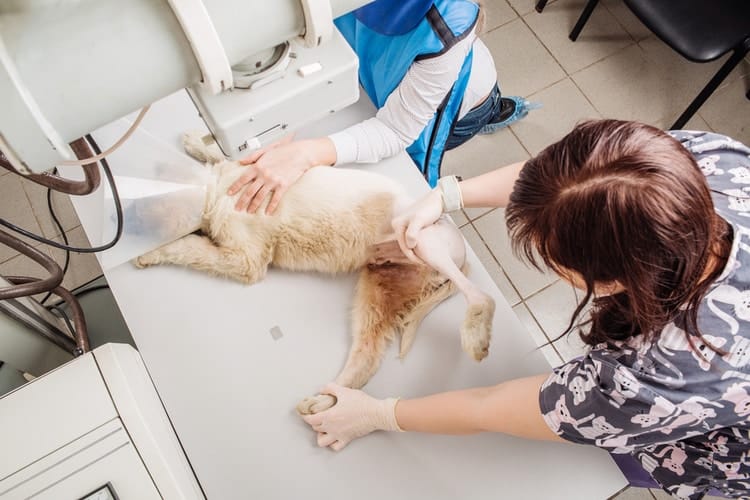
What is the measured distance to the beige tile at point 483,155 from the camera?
81.6 inches

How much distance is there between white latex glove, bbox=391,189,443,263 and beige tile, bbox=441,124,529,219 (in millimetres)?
983

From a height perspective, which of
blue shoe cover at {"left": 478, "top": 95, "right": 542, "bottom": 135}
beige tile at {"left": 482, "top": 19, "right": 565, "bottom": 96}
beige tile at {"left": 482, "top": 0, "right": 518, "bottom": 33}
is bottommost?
blue shoe cover at {"left": 478, "top": 95, "right": 542, "bottom": 135}

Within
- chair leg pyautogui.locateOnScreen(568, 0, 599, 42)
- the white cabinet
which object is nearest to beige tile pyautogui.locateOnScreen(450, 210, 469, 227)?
chair leg pyautogui.locateOnScreen(568, 0, 599, 42)

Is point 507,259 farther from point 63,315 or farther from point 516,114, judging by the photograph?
point 63,315

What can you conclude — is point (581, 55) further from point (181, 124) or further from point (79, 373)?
point (79, 373)

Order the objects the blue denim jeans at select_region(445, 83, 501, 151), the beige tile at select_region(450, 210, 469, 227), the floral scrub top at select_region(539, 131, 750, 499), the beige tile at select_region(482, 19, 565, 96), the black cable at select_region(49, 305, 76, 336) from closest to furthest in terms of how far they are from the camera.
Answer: the floral scrub top at select_region(539, 131, 750, 499), the black cable at select_region(49, 305, 76, 336), the blue denim jeans at select_region(445, 83, 501, 151), the beige tile at select_region(450, 210, 469, 227), the beige tile at select_region(482, 19, 565, 96)

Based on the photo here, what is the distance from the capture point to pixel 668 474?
87 centimetres

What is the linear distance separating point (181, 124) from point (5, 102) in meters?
0.84

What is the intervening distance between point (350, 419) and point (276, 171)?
568 mm

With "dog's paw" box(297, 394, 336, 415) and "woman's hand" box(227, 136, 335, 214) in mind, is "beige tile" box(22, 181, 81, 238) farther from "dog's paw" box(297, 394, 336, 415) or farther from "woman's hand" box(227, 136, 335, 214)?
"dog's paw" box(297, 394, 336, 415)

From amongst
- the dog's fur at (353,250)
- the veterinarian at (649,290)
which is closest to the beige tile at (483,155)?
the dog's fur at (353,250)

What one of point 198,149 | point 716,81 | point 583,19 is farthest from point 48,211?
point 716,81

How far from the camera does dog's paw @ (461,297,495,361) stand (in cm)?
102

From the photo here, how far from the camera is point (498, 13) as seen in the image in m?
2.34
